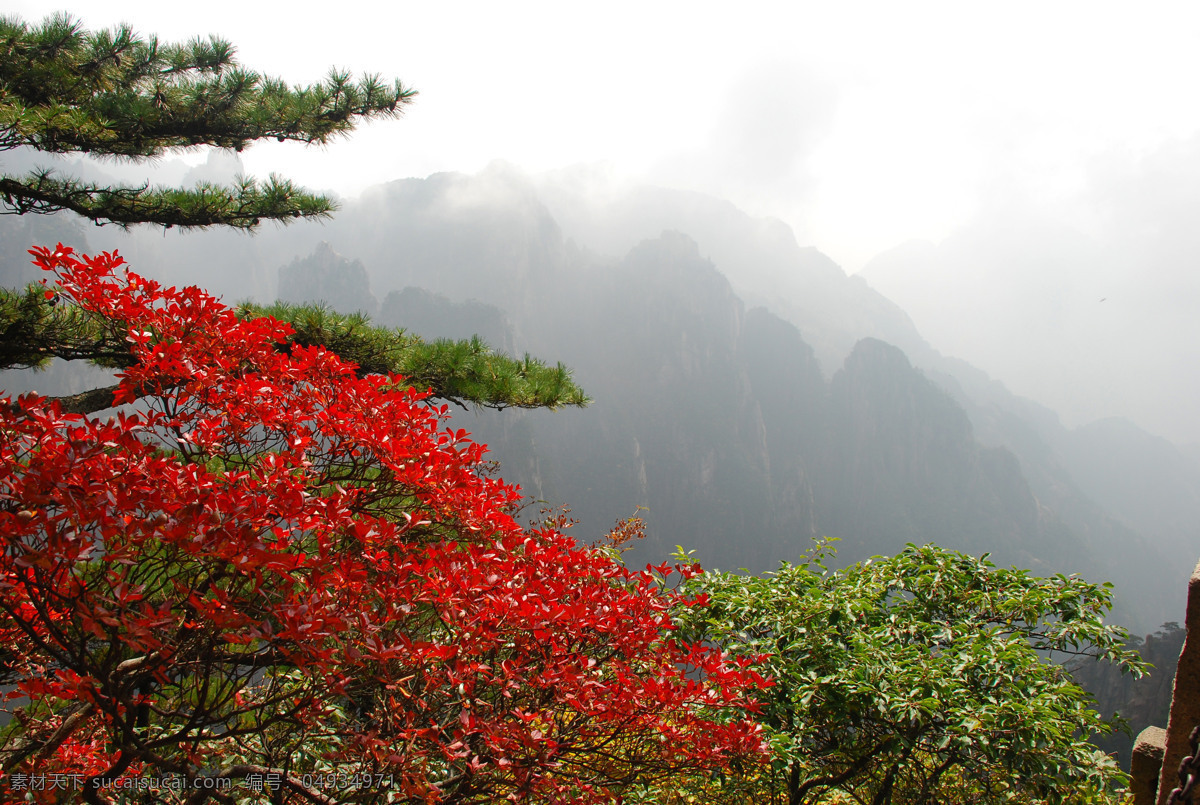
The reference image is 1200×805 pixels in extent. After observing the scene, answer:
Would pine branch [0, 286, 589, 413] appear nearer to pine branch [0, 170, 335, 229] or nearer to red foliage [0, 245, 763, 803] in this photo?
pine branch [0, 170, 335, 229]

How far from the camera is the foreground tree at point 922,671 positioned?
244 cm

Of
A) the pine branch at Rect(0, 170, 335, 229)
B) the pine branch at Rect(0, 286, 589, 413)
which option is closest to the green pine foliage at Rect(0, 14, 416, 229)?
the pine branch at Rect(0, 170, 335, 229)

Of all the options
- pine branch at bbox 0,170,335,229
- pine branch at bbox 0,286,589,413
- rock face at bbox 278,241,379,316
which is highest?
rock face at bbox 278,241,379,316

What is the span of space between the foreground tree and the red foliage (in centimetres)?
96

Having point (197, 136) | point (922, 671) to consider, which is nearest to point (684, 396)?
point (197, 136)

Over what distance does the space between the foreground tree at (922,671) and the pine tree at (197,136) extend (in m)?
2.33

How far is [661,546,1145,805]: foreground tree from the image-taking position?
8.00 ft

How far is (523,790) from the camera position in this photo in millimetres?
1417

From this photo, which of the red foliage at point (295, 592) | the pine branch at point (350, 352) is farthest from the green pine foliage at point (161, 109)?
the red foliage at point (295, 592)

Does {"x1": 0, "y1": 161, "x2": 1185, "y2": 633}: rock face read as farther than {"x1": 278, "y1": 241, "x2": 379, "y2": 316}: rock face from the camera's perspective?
Yes

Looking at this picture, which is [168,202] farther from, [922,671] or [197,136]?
[922,671]

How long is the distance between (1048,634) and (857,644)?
131 centimetres

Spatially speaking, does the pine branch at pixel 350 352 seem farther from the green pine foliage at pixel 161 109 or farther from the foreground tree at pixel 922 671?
the foreground tree at pixel 922 671

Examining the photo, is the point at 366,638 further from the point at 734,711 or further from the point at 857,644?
the point at 857,644
